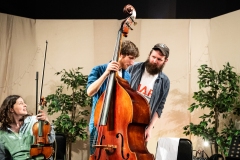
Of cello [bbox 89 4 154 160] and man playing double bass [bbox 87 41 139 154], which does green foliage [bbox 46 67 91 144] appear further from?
cello [bbox 89 4 154 160]

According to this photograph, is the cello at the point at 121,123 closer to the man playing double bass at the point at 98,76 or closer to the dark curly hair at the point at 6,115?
the man playing double bass at the point at 98,76

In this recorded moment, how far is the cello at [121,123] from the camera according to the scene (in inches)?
88.5

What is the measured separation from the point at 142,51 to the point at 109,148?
292cm

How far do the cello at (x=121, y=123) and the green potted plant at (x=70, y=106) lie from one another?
2433 mm

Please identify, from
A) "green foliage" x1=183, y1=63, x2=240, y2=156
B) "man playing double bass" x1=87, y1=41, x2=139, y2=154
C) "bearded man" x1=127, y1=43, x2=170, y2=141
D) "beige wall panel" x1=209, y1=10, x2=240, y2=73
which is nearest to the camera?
"man playing double bass" x1=87, y1=41, x2=139, y2=154

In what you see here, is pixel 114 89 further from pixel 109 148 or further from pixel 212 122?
pixel 212 122

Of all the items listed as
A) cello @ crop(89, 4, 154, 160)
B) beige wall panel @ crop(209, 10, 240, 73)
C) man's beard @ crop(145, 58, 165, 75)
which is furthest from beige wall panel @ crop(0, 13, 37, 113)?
cello @ crop(89, 4, 154, 160)

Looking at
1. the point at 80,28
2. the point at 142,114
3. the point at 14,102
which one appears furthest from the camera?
the point at 80,28

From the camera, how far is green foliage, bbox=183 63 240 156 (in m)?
4.36

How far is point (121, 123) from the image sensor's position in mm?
2301

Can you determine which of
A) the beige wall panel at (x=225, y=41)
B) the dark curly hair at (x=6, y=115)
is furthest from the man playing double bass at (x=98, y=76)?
the beige wall panel at (x=225, y=41)

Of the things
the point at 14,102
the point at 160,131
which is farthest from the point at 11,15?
the point at 160,131

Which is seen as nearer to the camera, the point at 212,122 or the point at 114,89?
the point at 114,89

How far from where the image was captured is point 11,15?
523 cm
